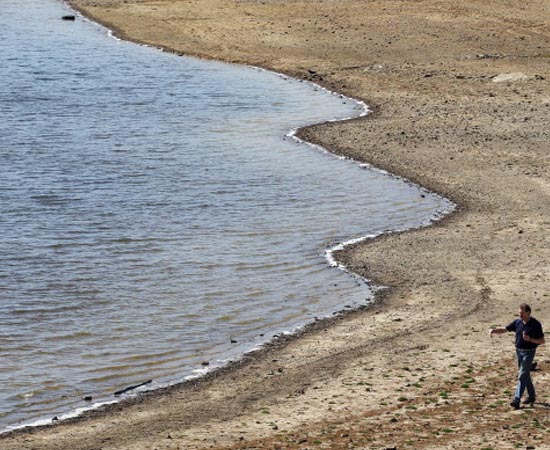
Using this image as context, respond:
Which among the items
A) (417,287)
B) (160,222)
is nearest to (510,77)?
(160,222)

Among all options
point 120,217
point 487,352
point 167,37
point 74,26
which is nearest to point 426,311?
point 487,352

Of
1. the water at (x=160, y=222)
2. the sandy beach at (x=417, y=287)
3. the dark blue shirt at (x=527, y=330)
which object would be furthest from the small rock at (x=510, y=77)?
the dark blue shirt at (x=527, y=330)

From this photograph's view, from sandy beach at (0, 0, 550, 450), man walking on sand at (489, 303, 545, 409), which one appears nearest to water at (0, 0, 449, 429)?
sandy beach at (0, 0, 550, 450)

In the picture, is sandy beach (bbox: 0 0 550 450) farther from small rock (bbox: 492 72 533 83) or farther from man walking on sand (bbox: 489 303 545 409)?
man walking on sand (bbox: 489 303 545 409)

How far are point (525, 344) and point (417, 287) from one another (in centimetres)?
755

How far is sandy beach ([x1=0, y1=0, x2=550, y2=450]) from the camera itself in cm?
1828

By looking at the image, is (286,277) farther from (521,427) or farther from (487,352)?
(521,427)

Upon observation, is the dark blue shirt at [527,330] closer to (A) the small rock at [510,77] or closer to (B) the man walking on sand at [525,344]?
(B) the man walking on sand at [525,344]

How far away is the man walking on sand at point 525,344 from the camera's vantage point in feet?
59.3

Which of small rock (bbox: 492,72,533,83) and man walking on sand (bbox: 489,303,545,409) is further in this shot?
small rock (bbox: 492,72,533,83)

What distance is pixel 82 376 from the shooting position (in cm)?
2145

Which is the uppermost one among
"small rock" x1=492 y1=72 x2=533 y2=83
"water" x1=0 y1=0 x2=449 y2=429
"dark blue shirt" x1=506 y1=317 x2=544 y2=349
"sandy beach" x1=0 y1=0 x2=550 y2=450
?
"dark blue shirt" x1=506 y1=317 x2=544 y2=349

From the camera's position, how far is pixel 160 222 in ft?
101

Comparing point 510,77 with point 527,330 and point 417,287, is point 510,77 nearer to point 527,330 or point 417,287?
point 417,287
